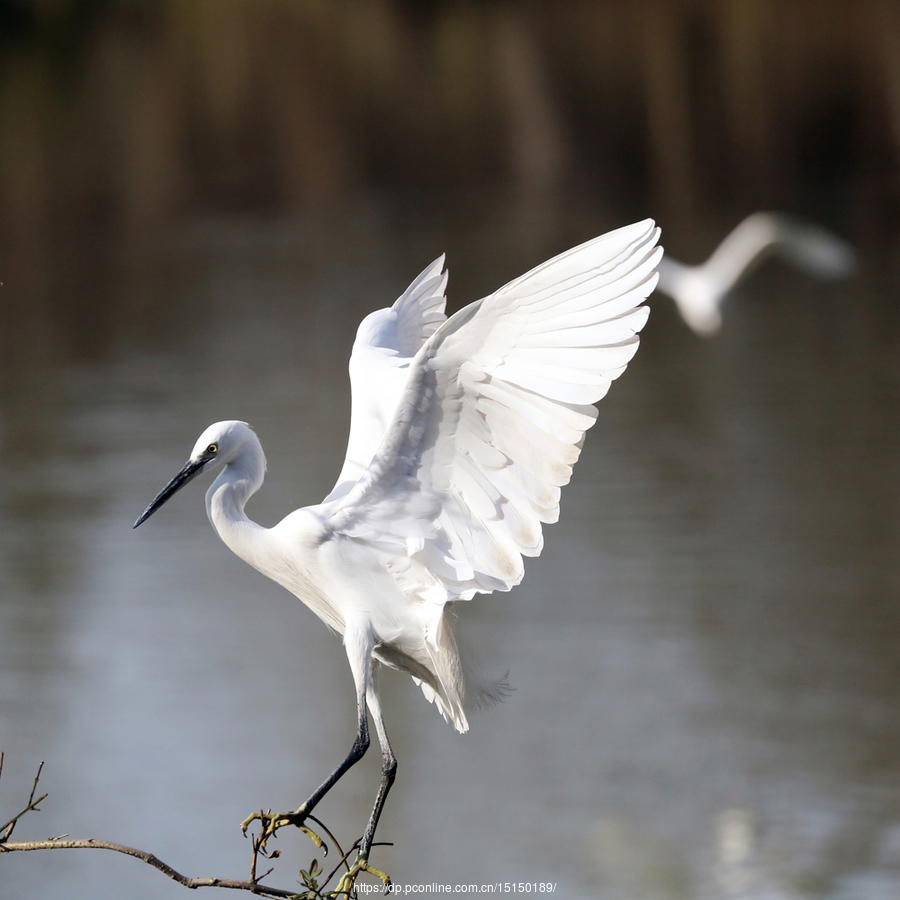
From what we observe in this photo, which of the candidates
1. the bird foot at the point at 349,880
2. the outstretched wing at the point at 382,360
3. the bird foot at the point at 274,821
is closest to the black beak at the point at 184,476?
the outstretched wing at the point at 382,360

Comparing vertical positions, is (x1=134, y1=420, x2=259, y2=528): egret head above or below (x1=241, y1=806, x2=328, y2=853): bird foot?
above

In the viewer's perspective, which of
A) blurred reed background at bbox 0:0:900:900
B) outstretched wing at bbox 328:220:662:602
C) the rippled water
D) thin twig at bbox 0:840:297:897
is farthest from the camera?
blurred reed background at bbox 0:0:900:900

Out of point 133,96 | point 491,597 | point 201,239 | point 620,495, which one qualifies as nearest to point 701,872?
point 491,597

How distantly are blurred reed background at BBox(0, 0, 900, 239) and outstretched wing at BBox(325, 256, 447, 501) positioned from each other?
43.8 feet

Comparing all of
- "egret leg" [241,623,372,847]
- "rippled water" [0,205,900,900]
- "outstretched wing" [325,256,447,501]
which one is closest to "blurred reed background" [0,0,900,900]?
"rippled water" [0,205,900,900]

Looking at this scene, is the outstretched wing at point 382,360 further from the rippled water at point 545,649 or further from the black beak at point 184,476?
the rippled water at point 545,649

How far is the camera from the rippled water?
643cm

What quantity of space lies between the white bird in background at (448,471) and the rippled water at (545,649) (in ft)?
11.2

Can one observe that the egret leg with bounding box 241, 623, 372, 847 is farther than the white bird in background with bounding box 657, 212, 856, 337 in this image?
No

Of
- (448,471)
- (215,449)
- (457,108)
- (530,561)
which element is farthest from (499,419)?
(457,108)

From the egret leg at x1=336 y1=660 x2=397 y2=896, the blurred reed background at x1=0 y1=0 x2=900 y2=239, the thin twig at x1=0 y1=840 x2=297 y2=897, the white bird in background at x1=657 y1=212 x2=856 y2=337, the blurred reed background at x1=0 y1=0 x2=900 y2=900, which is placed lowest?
the blurred reed background at x1=0 y1=0 x2=900 y2=239

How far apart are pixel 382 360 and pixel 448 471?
658mm

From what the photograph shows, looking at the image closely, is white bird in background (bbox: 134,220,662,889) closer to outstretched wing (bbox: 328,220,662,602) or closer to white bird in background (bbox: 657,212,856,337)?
outstretched wing (bbox: 328,220,662,602)

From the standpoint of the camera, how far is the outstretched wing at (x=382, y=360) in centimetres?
321
